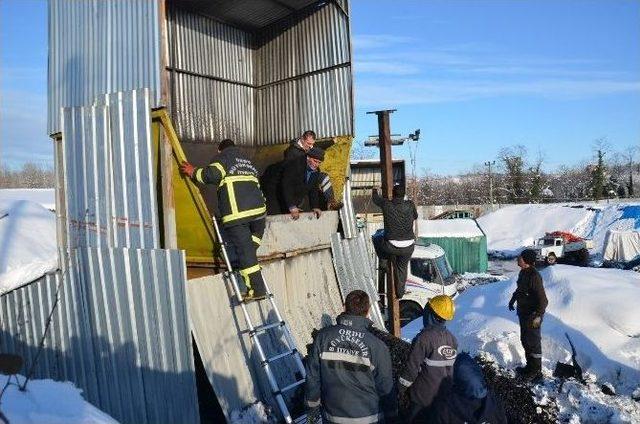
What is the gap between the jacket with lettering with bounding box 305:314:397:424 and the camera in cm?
403

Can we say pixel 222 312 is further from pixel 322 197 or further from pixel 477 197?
pixel 477 197

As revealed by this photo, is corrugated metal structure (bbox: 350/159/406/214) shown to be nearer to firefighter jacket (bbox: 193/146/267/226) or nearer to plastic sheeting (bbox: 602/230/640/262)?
plastic sheeting (bbox: 602/230/640/262)

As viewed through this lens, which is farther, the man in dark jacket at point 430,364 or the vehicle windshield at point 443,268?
the vehicle windshield at point 443,268

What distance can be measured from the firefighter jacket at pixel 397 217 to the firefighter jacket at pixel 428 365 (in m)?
4.15

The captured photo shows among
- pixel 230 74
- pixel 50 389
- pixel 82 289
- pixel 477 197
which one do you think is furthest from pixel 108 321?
pixel 477 197

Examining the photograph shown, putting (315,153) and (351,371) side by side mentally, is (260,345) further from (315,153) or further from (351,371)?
(315,153)

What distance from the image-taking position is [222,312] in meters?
5.88

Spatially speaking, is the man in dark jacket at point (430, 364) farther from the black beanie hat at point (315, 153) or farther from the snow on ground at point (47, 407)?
the black beanie hat at point (315, 153)

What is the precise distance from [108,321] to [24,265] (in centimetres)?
228

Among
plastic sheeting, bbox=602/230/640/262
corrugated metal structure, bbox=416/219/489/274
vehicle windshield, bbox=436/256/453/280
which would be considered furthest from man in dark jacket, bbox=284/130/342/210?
plastic sheeting, bbox=602/230/640/262

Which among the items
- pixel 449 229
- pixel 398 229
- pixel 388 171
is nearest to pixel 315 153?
pixel 388 171

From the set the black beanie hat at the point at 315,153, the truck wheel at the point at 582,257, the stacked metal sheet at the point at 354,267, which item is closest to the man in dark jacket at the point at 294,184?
the black beanie hat at the point at 315,153

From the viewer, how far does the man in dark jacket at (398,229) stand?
28.1ft

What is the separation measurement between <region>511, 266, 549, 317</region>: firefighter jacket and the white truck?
24.4 metres
